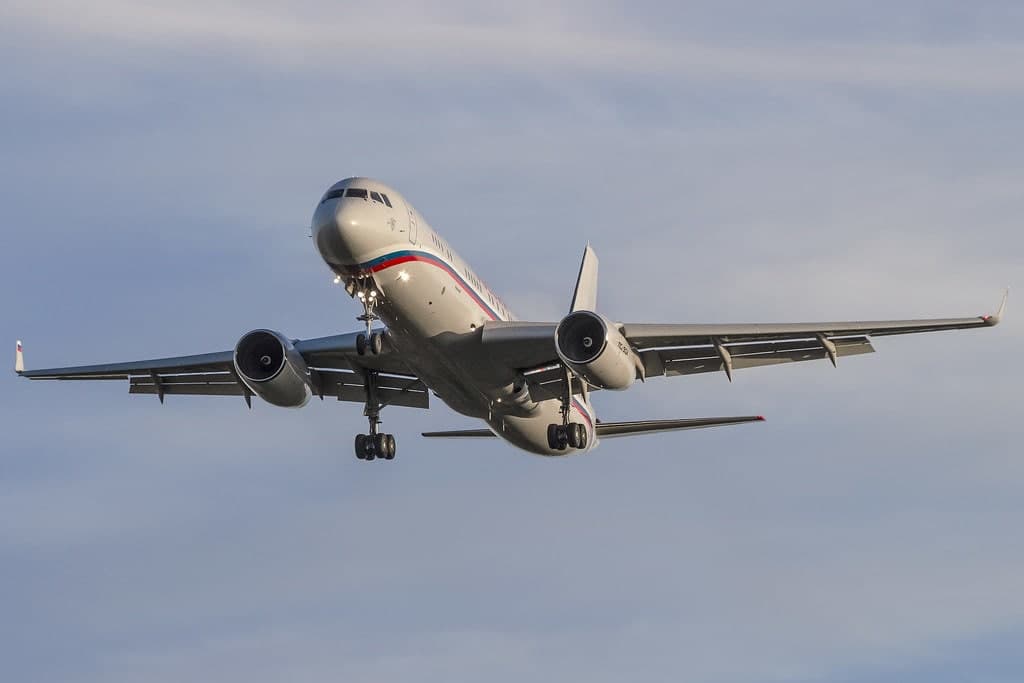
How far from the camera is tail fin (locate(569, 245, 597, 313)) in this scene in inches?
1876

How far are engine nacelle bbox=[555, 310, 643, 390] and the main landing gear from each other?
2.96m

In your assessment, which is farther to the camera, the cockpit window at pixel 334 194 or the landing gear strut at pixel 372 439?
the landing gear strut at pixel 372 439

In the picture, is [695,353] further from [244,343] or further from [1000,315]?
[244,343]

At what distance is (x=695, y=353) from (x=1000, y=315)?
7938 millimetres

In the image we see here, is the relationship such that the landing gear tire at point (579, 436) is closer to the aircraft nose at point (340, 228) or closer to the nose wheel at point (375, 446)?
the nose wheel at point (375, 446)

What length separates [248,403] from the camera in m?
42.8

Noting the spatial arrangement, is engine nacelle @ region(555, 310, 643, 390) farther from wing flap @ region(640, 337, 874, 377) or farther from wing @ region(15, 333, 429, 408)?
wing @ region(15, 333, 429, 408)

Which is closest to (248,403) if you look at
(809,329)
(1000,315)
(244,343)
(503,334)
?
(244,343)

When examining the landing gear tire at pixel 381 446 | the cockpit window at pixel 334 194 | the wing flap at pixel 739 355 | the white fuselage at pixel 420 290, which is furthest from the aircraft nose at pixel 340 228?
the wing flap at pixel 739 355

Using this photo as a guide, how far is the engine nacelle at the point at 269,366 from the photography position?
3856cm

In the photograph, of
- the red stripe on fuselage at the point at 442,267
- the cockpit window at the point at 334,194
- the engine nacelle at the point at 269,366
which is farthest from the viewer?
the engine nacelle at the point at 269,366

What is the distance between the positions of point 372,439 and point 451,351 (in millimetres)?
6452

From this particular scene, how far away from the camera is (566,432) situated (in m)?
39.4

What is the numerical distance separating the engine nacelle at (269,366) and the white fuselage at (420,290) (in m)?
3.52
